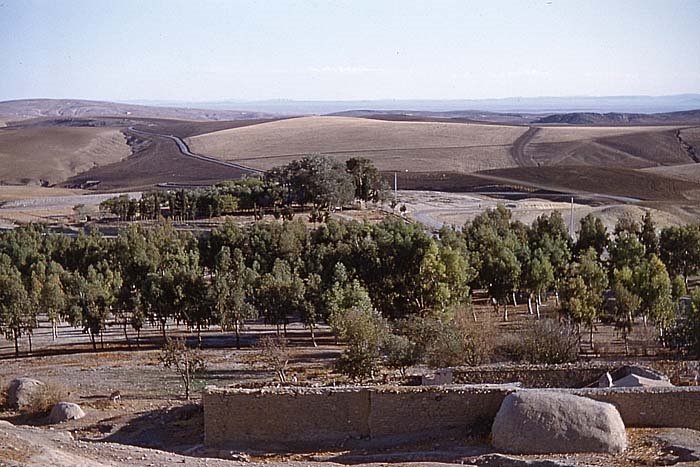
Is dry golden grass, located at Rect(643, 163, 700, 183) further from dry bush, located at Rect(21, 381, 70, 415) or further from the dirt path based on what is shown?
dry bush, located at Rect(21, 381, 70, 415)

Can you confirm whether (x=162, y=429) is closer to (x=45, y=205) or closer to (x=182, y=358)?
(x=182, y=358)

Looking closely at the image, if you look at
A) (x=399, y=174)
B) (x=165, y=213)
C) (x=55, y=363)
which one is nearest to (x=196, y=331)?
(x=55, y=363)

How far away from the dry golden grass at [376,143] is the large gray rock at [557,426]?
89.1 meters

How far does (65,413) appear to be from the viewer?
21031 mm

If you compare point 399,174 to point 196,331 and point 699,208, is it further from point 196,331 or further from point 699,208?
point 196,331

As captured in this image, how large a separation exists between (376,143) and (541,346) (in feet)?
327

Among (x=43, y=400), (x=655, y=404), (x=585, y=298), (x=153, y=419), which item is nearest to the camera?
(x=655, y=404)

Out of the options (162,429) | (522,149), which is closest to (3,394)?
(162,429)

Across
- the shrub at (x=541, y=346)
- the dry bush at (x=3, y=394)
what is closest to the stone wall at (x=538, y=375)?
the shrub at (x=541, y=346)

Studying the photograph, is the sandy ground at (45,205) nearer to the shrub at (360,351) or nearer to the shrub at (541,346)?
the shrub at (360,351)

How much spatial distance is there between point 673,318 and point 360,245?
14817mm

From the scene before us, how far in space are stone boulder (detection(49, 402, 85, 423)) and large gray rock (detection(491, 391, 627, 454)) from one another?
11011 millimetres

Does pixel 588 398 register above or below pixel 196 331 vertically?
above

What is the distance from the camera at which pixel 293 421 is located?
56.5 feet
